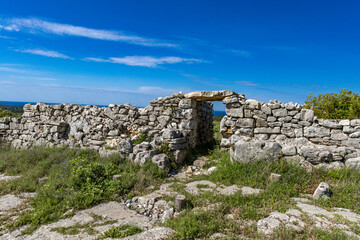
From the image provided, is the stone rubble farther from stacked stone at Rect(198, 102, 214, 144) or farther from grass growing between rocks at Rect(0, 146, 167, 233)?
stacked stone at Rect(198, 102, 214, 144)

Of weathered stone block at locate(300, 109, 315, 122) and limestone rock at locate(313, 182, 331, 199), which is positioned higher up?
weathered stone block at locate(300, 109, 315, 122)

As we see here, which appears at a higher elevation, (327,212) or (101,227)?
(327,212)

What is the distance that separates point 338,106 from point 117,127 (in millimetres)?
9154

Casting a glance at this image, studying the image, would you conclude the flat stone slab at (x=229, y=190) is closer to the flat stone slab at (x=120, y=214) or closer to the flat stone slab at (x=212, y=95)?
the flat stone slab at (x=120, y=214)

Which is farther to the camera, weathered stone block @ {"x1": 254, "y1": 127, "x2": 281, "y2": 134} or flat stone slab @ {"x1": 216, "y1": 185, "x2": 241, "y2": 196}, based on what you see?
weathered stone block @ {"x1": 254, "y1": 127, "x2": 281, "y2": 134}

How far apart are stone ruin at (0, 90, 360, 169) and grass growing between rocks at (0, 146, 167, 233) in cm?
61

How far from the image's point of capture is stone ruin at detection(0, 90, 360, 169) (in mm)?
6699

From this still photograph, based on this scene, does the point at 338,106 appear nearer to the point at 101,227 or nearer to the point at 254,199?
the point at 254,199

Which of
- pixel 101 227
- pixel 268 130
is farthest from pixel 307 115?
pixel 101 227

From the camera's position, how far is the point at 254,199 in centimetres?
494

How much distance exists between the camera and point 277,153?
22.1 feet

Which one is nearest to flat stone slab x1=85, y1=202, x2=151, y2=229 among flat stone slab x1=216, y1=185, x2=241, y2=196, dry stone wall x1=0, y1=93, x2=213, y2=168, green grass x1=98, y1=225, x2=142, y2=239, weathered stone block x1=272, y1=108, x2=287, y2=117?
green grass x1=98, y1=225, x2=142, y2=239

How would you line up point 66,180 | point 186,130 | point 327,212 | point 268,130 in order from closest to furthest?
point 327,212, point 66,180, point 268,130, point 186,130

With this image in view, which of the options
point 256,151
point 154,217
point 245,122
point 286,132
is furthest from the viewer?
point 245,122
